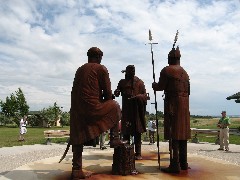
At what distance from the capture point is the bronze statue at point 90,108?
5664 mm

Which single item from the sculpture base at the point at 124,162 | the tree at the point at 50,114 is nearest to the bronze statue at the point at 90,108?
the sculpture base at the point at 124,162

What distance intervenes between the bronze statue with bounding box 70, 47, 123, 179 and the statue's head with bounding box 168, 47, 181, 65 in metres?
1.69

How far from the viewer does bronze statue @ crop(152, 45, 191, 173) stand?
6395 mm

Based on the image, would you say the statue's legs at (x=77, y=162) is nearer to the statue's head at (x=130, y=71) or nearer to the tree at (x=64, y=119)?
the statue's head at (x=130, y=71)

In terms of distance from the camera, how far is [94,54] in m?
5.99

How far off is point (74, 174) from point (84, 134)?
29.6 inches

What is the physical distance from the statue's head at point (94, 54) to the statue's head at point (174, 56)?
64.7 inches

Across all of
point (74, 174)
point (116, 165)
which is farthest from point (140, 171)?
point (74, 174)

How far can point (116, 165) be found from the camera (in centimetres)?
642

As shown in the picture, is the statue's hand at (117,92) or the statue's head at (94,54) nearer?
the statue's head at (94,54)

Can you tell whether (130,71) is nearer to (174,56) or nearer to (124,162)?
(174,56)

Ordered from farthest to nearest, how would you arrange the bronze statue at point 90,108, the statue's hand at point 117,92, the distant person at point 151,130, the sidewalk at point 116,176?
the distant person at point 151,130, the statue's hand at point 117,92, the sidewalk at point 116,176, the bronze statue at point 90,108

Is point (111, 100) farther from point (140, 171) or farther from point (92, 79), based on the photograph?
point (140, 171)

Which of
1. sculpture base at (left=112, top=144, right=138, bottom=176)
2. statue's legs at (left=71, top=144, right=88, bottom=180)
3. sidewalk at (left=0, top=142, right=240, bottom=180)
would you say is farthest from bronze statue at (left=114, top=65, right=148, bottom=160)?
statue's legs at (left=71, top=144, right=88, bottom=180)
